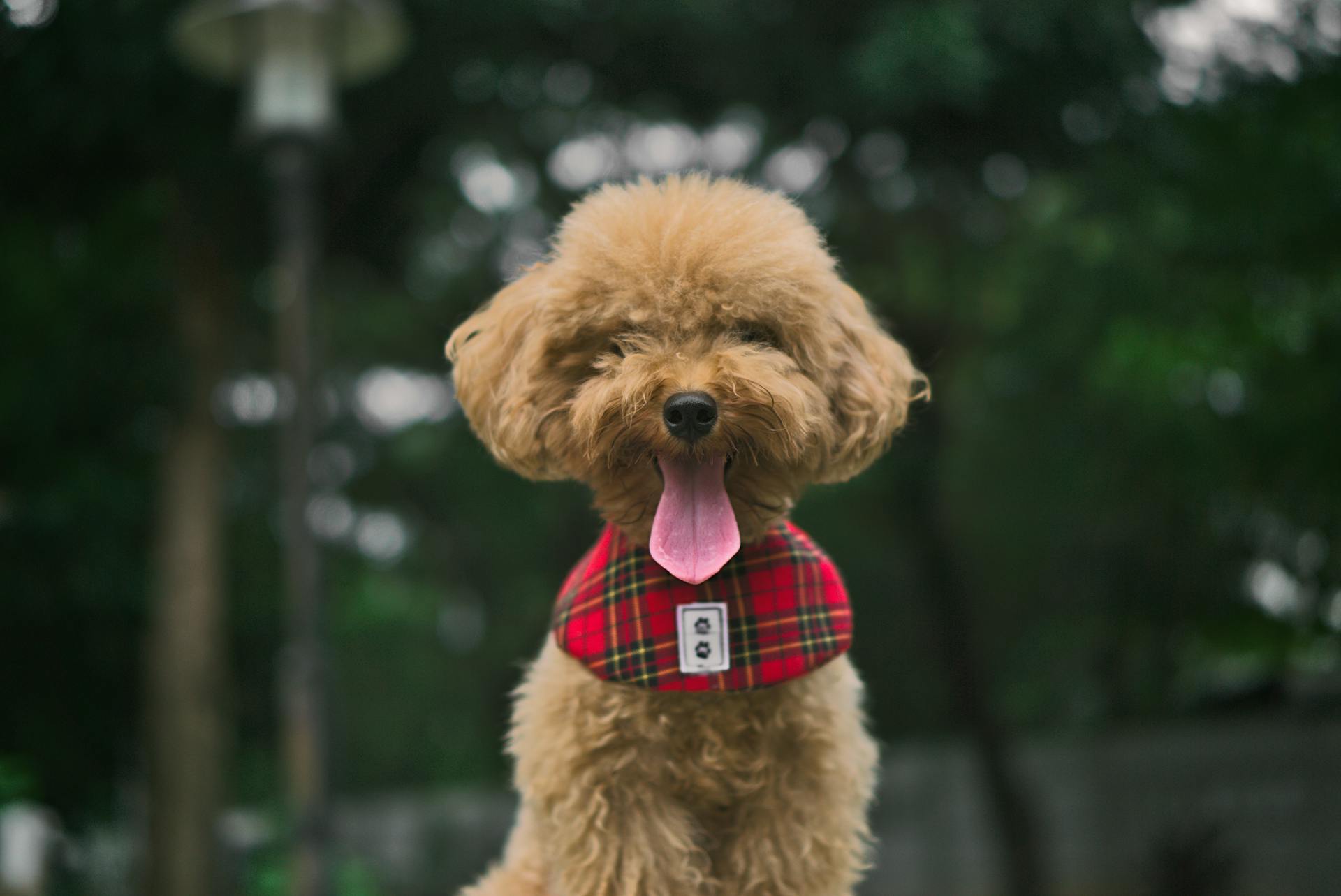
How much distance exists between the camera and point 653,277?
2.15 m

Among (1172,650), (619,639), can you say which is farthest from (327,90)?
(1172,650)

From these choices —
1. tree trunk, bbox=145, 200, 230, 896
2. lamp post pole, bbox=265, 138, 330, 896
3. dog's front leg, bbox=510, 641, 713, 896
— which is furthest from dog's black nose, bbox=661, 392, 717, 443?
tree trunk, bbox=145, 200, 230, 896

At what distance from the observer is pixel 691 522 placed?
82.0 inches

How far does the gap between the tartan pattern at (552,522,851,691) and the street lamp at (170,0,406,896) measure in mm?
3130

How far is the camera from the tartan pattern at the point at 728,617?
7.23 feet

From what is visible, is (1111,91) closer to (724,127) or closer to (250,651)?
(724,127)

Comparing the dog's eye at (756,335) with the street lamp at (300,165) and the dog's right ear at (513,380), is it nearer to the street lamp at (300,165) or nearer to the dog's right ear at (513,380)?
the dog's right ear at (513,380)

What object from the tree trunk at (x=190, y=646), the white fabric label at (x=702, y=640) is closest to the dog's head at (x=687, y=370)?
the white fabric label at (x=702, y=640)

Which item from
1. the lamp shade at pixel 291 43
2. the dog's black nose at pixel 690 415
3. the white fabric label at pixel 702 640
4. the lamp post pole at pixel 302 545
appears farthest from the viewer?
the lamp shade at pixel 291 43

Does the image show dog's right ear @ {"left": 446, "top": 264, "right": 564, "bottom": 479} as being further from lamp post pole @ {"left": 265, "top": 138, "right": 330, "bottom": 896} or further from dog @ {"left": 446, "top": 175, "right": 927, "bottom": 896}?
lamp post pole @ {"left": 265, "top": 138, "right": 330, "bottom": 896}

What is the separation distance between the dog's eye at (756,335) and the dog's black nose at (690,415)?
21cm

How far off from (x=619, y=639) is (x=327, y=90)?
4.36 metres

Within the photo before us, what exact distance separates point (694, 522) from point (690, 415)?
20 centimetres

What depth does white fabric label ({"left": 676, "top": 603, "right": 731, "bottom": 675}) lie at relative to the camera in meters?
2.18
